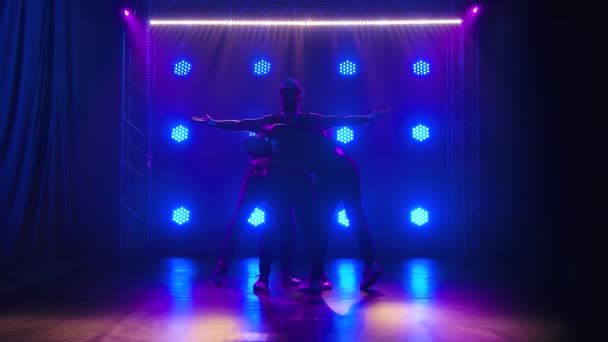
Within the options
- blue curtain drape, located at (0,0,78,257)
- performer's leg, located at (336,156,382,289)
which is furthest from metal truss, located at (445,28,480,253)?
blue curtain drape, located at (0,0,78,257)

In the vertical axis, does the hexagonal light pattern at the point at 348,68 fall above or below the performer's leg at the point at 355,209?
above

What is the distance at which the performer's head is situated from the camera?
3.87m

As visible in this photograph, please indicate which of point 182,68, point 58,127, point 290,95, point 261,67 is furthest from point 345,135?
point 58,127

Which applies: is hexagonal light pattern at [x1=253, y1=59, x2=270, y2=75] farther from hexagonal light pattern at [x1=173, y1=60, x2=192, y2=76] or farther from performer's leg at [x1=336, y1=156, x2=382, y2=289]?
Answer: performer's leg at [x1=336, y1=156, x2=382, y2=289]

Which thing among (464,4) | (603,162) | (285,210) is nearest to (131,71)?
(285,210)

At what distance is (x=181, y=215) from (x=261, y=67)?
7.29ft

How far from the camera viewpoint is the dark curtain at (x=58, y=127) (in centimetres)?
448

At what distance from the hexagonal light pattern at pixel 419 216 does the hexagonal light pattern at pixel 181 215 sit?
2.94 meters

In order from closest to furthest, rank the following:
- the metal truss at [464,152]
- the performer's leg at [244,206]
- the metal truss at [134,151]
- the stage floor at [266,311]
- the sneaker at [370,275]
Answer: the stage floor at [266,311] < the sneaker at [370,275] < the performer's leg at [244,206] < the metal truss at [134,151] < the metal truss at [464,152]

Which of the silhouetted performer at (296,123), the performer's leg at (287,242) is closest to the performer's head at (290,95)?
the silhouetted performer at (296,123)

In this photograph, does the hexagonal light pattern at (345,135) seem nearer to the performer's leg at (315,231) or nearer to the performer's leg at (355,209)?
the performer's leg at (355,209)

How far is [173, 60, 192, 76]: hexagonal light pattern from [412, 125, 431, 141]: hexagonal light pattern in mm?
3104

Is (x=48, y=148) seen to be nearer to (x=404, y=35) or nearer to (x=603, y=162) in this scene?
(x=404, y=35)

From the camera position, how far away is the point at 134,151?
6.30m
